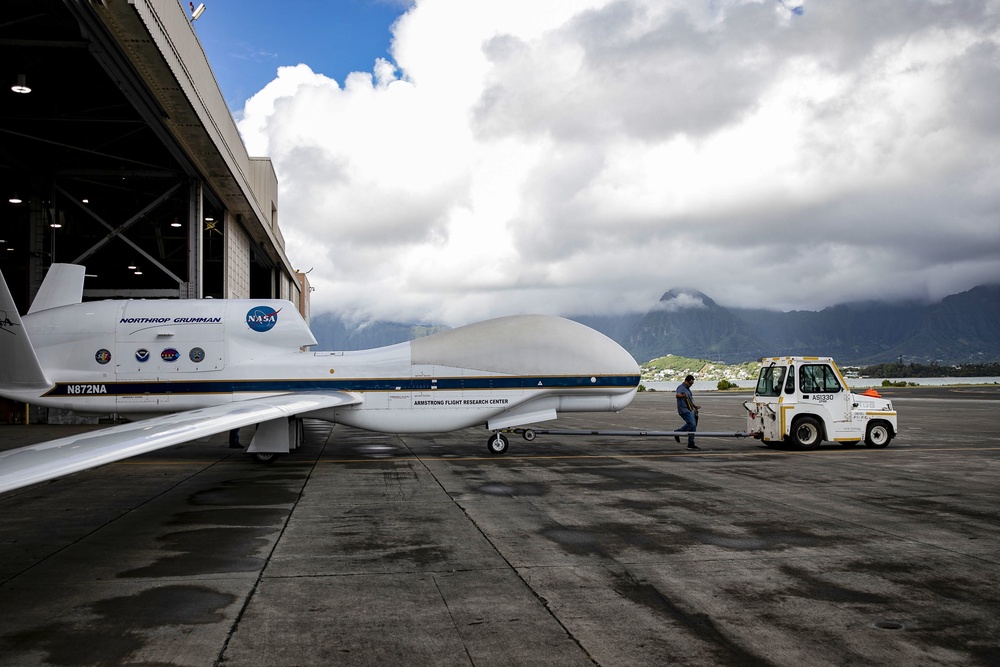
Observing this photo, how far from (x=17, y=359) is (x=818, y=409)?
18474mm

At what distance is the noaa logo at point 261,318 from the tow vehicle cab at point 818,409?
12.6 meters

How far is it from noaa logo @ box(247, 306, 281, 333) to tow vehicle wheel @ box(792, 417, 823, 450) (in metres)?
13.2

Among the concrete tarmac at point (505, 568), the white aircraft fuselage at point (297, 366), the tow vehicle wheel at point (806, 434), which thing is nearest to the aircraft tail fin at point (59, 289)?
the white aircraft fuselage at point (297, 366)

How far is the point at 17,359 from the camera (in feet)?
45.9

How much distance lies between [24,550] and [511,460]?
978 centimetres

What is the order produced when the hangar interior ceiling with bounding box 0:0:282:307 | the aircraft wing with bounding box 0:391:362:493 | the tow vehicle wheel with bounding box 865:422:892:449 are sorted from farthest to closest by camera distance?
the tow vehicle wheel with bounding box 865:422:892:449 < the hangar interior ceiling with bounding box 0:0:282:307 < the aircraft wing with bounding box 0:391:362:493

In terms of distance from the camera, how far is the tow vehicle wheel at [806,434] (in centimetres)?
1695

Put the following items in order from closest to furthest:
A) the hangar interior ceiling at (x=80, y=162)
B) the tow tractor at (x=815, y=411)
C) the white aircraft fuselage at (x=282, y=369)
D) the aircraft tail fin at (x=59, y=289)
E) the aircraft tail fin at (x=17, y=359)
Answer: the aircraft tail fin at (x=17, y=359), the hangar interior ceiling at (x=80, y=162), the white aircraft fuselage at (x=282, y=369), the aircraft tail fin at (x=59, y=289), the tow tractor at (x=815, y=411)

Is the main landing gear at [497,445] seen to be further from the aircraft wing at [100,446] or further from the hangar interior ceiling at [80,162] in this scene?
the hangar interior ceiling at [80,162]

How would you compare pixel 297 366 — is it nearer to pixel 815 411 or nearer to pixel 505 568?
pixel 505 568

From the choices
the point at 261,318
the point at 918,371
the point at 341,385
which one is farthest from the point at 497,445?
the point at 918,371

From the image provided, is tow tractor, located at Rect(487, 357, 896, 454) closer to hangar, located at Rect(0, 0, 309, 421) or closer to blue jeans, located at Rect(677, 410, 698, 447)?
blue jeans, located at Rect(677, 410, 698, 447)

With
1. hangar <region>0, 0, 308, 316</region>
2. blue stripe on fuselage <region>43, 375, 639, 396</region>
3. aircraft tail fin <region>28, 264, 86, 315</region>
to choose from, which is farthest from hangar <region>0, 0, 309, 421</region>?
blue stripe on fuselage <region>43, 375, 639, 396</region>

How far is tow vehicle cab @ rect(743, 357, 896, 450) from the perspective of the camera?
16.8m
